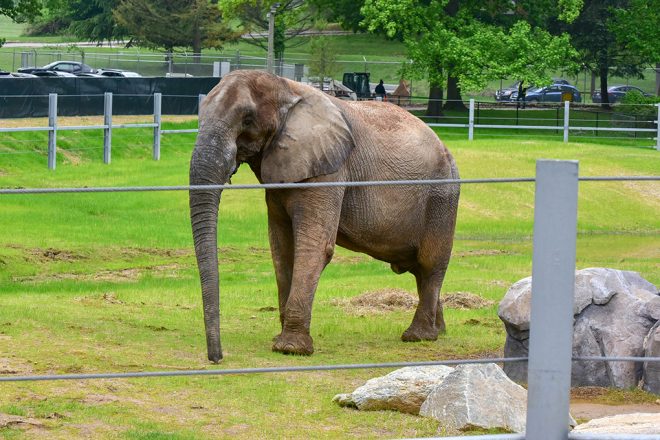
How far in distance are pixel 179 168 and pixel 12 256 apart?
12.6 meters

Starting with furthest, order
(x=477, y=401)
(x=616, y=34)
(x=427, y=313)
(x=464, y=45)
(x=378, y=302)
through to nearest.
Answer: (x=616, y=34) → (x=464, y=45) → (x=378, y=302) → (x=427, y=313) → (x=477, y=401)

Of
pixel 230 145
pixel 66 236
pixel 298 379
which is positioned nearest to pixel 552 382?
pixel 298 379

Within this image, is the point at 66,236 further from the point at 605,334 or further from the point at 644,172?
the point at 644,172

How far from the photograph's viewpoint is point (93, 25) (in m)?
84.6

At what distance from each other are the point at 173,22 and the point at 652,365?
65.2m

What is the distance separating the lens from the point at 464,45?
44.1 m

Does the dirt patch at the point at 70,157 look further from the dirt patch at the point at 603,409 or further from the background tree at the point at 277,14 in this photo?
the dirt patch at the point at 603,409

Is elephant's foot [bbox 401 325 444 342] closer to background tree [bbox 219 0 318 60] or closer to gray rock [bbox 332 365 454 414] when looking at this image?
gray rock [bbox 332 365 454 414]

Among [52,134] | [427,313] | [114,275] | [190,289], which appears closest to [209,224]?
[427,313]

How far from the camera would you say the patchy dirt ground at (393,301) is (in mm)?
13656

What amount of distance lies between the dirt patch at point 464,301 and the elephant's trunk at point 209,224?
4514mm

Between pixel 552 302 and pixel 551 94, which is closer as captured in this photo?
pixel 552 302

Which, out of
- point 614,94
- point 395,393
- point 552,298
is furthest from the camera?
point 614,94

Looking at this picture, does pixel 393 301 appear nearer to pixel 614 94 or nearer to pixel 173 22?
pixel 614 94
